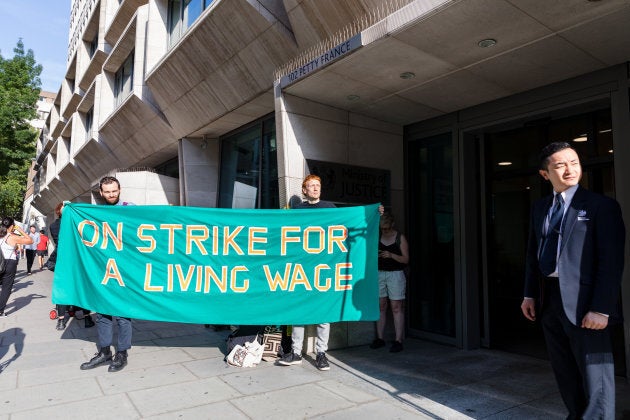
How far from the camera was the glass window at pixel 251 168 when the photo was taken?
8523mm

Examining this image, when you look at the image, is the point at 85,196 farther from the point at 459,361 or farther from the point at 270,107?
the point at 459,361

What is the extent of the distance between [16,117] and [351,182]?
28.9m

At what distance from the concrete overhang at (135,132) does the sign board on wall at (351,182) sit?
707cm

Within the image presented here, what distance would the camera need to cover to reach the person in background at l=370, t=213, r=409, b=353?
19.4ft

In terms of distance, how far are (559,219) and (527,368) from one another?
9.49 feet

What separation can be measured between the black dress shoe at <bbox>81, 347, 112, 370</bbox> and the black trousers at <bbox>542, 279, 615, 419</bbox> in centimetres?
461

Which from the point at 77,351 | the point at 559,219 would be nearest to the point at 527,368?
the point at 559,219

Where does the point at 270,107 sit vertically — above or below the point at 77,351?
above

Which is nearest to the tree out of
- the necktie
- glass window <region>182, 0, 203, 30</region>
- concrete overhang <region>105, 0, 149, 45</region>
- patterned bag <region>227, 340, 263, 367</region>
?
concrete overhang <region>105, 0, 149, 45</region>

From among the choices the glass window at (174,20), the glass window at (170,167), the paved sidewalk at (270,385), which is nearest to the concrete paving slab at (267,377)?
the paved sidewalk at (270,385)

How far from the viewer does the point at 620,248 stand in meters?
2.71

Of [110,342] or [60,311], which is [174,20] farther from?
[110,342]

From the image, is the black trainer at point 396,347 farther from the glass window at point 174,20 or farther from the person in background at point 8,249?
the glass window at point 174,20

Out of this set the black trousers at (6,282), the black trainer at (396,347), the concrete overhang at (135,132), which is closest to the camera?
the black trainer at (396,347)
